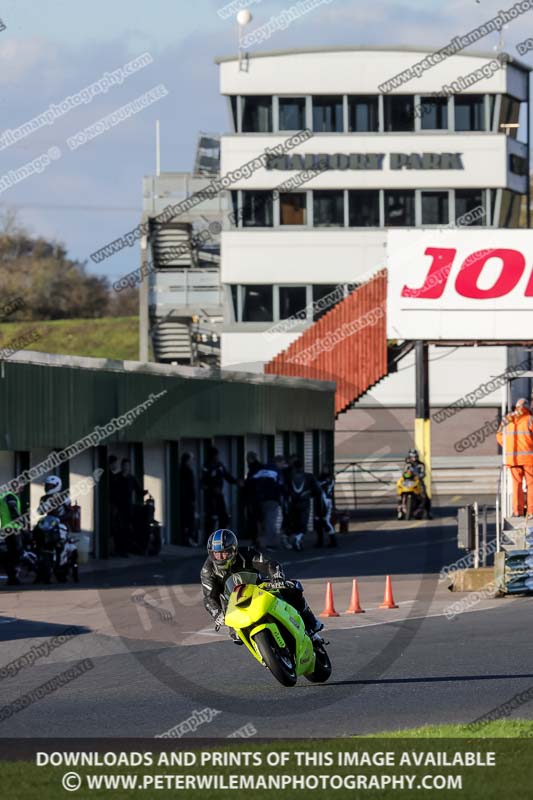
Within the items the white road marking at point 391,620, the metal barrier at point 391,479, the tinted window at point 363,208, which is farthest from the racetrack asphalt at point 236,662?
the tinted window at point 363,208

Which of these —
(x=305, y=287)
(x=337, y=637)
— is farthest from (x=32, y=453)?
(x=305, y=287)

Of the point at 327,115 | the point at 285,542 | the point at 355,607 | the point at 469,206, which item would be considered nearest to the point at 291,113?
the point at 327,115

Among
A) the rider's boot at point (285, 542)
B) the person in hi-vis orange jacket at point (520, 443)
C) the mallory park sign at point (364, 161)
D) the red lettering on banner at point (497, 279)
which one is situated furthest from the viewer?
the mallory park sign at point (364, 161)

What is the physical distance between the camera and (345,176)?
6178 cm

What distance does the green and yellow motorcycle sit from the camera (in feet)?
41.8

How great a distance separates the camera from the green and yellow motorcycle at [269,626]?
41.8 ft

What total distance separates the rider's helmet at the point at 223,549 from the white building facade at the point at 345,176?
48110mm

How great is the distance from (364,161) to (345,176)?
954 millimetres

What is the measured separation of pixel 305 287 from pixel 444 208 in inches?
254

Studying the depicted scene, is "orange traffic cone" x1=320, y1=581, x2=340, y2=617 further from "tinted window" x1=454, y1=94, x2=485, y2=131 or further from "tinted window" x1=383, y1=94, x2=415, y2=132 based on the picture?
"tinted window" x1=454, y1=94, x2=485, y2=131

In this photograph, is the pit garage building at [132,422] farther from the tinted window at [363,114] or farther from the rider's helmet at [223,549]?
the tinted window at [363,114]

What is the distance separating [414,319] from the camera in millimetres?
42969

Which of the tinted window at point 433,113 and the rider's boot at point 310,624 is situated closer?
the rider's boot at point 310,624

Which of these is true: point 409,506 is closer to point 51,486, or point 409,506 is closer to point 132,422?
point 132,422
